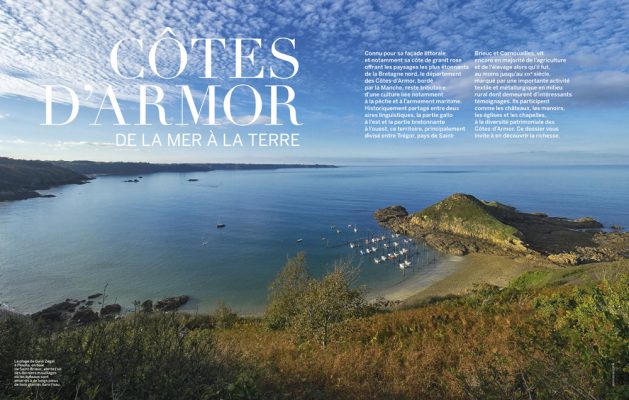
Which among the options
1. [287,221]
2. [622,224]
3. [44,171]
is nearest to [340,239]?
[287,221]

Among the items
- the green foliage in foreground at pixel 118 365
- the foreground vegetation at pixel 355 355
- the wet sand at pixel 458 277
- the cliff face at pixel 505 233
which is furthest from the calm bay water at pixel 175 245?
the green foliage in foreground at pixel 118 365

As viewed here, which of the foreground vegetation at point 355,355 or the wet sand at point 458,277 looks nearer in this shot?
the foreground vegetation at point 355,355

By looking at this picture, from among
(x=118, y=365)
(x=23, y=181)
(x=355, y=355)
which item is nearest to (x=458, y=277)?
(x=355, y=355)

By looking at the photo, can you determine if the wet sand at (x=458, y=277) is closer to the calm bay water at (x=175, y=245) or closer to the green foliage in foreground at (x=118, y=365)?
the calm bay water at (x=175, y=245)

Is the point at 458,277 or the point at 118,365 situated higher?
the point at 118,365

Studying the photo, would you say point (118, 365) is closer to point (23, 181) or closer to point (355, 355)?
point (355, 355)
